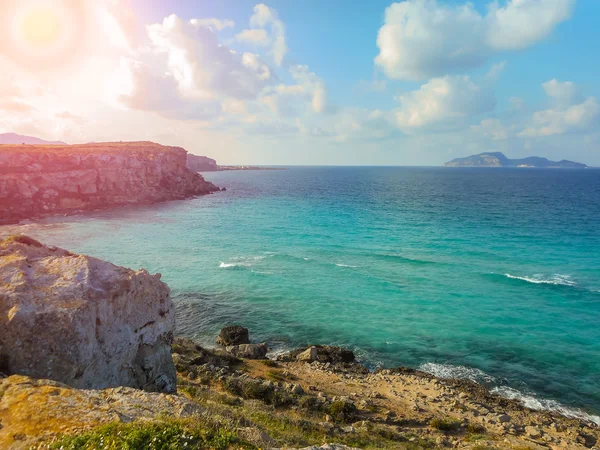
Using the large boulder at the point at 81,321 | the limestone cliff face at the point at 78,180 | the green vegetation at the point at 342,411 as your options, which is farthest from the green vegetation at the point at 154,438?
the limestone cliff face at the point at 78,180

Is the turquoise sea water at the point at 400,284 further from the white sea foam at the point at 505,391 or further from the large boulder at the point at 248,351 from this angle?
the large boulder at the point at 248,351

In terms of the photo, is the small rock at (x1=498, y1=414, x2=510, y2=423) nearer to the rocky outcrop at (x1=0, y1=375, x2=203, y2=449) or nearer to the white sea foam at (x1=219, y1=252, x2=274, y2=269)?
the rocky outcrop at (x1=0, y1=375, x2=203, y2=449)

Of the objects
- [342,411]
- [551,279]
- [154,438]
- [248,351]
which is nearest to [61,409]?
[154,438]

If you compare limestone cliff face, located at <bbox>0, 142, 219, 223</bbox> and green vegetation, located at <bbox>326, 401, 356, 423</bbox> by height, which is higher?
limestone cliff face, located at <bbox>0, 142, 219, 223</bbox>

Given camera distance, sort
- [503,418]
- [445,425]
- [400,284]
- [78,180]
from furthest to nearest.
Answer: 1. [78,180]
2. [400,284]
3. [503,418]
4. [445,425]

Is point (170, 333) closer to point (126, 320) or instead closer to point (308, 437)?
point (126, 320)

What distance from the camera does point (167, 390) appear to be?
15.1 metres

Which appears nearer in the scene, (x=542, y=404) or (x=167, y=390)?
(x=167, y=390)

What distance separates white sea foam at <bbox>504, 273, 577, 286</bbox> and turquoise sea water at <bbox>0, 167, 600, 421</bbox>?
0.88 ft

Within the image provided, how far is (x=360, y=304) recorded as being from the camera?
36.7 meters

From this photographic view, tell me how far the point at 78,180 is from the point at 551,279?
99.4m

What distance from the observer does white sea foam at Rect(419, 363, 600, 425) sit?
21.5m

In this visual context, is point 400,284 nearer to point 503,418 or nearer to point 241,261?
point 503,418

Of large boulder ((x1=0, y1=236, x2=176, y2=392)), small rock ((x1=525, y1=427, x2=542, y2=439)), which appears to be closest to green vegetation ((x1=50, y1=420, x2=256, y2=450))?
large boulder ((x1=0, y1=236, x2=176, y2=392))
